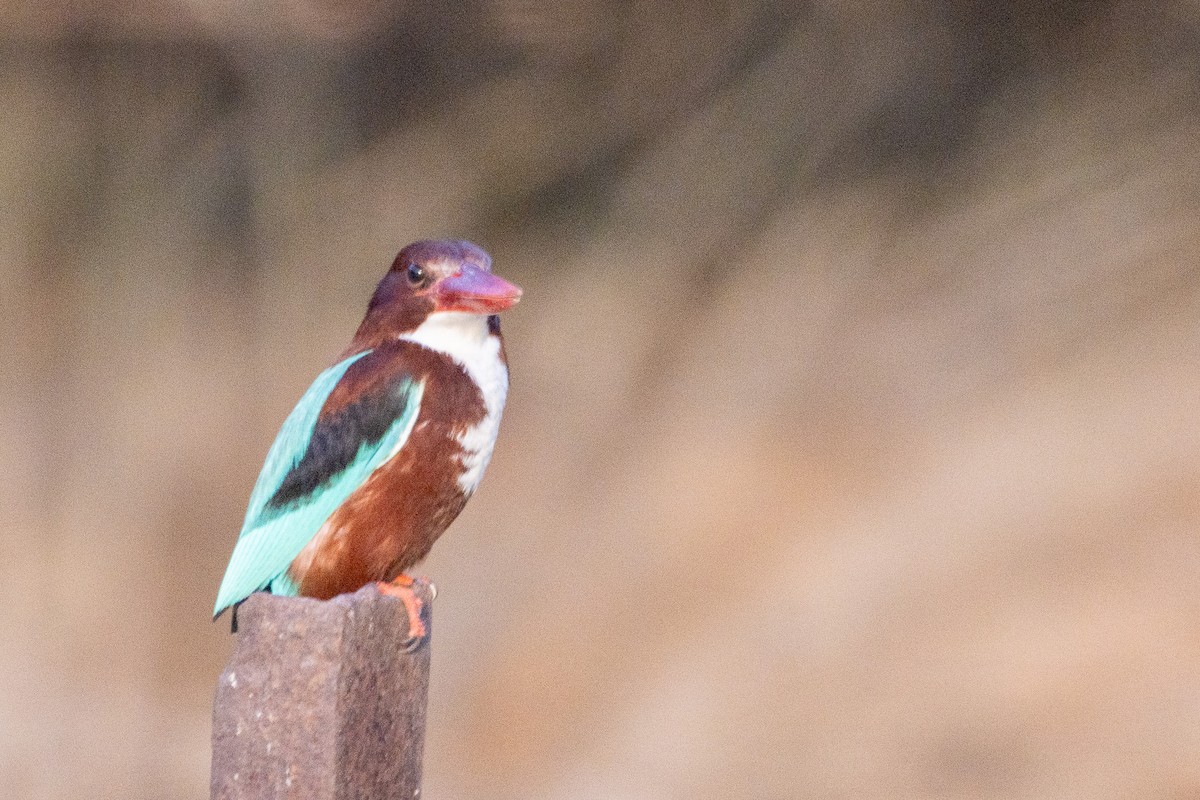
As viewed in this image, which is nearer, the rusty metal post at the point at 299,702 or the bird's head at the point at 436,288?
the rusty metal post at the point at 299,702

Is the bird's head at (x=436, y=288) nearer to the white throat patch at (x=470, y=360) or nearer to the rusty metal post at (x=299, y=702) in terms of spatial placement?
the white throat patch at (x=470, y=360)

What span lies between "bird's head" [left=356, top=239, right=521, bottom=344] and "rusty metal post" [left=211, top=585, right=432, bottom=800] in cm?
35

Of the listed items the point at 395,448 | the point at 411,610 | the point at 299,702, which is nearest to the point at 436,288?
the point at 395,448

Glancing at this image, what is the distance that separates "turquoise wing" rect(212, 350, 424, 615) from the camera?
1.61 m

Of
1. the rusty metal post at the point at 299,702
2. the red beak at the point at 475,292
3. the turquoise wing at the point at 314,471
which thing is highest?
the red beak at the point at 475,292

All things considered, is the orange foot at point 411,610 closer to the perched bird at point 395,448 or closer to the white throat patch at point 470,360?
the perched bird at point 395,448

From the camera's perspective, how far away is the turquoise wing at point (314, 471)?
5.29 ft

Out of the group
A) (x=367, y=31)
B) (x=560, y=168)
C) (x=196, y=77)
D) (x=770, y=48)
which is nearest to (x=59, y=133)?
(x=196, y=77)

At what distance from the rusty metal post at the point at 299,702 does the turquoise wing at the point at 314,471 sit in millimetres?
136

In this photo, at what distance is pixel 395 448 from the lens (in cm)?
161

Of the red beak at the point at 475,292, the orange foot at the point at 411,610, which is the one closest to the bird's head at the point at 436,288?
the red beak at the point at 475,292

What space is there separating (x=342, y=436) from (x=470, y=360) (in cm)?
18

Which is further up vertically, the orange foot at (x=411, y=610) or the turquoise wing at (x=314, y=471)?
the turquoise wing at (x=314, y=471)

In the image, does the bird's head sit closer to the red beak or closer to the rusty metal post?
the red beak
